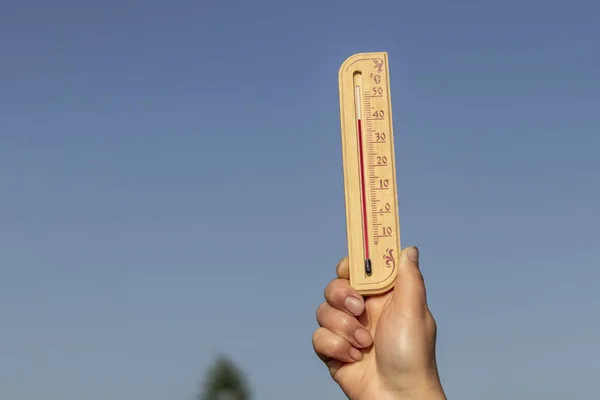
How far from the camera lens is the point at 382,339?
21.7 ft

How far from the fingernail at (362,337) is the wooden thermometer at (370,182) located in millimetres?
262

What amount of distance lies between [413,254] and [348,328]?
67 centimetres

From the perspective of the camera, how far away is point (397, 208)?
266 inches

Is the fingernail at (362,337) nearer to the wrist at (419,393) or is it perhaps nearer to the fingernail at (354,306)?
the fingernail at (354,306)

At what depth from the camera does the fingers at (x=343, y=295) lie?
673cm

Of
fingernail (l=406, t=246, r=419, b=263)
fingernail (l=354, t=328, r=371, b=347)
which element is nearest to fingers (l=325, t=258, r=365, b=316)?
fingernail (l=354, t=328, r=371, b=347)

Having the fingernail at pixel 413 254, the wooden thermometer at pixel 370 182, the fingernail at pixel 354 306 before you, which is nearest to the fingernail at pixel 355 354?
the fingernail at pixel 354 306

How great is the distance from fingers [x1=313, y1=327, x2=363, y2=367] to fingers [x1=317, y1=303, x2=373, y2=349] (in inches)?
1.2

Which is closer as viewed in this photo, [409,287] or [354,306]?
[409,287]

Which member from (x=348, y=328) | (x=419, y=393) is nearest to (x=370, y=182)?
(x=348, y=328)

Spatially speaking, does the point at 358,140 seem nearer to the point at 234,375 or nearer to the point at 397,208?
the point at 397,208

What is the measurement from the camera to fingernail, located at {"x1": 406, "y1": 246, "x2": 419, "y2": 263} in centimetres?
672

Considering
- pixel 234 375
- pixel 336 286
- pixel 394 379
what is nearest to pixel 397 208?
pixel 336 286

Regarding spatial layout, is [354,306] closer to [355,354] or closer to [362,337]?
[362,337]
